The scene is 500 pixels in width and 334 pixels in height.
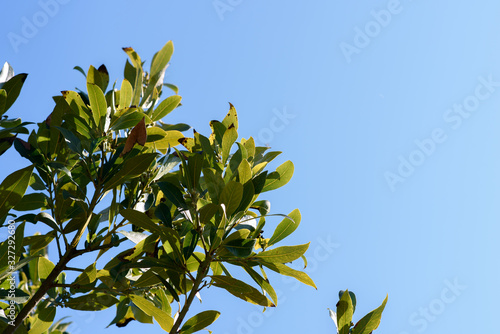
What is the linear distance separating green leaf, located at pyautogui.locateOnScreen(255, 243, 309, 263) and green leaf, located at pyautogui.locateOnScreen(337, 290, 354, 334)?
234 mm

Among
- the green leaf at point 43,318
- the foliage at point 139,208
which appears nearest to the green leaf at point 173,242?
the foliage at point 139,208

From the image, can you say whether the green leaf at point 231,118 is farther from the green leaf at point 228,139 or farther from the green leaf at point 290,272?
the green leaf at point 290,272

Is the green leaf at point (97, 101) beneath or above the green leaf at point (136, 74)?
beneath

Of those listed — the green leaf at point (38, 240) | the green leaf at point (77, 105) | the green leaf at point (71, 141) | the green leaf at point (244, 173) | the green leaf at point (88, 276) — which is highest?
the green leaf at point (244, 173)

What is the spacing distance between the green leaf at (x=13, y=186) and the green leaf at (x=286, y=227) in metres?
0.94

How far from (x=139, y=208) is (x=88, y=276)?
1.11 feet

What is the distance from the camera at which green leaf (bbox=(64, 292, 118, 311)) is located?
2021mm

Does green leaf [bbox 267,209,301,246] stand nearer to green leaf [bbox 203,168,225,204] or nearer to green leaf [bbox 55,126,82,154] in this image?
green leaf [bbox 203,168,225,204]

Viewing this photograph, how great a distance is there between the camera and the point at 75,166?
215cm

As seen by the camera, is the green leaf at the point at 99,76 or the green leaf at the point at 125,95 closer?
the green leaf at the point at 125,95

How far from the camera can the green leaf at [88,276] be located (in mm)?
1892

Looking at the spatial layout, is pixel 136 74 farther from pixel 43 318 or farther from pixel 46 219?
pixel 43 318

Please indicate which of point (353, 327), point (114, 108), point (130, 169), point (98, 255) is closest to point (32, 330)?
point (98, 255)

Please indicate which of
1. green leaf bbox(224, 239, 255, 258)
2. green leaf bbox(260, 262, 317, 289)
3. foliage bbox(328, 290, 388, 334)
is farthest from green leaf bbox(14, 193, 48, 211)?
foliage bbox(328, 290, 388, 334)
